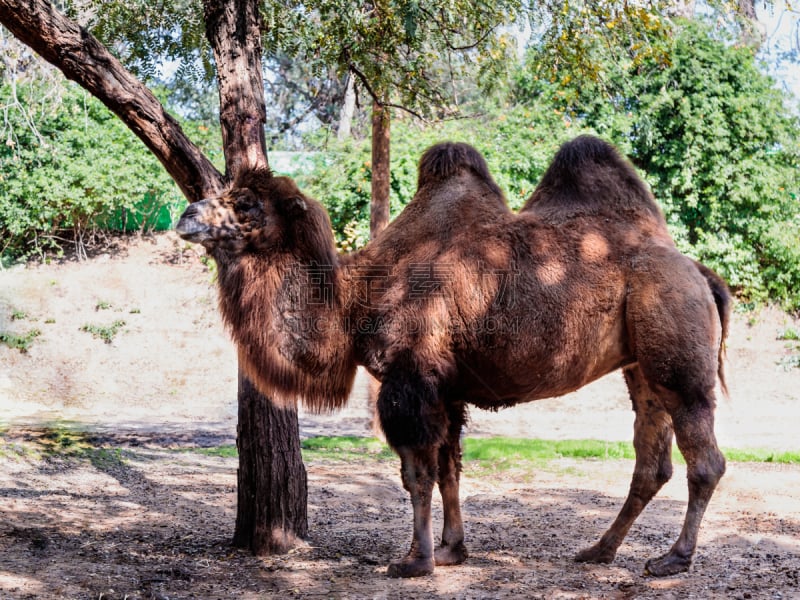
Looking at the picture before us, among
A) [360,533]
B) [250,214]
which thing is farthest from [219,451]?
[250,214]

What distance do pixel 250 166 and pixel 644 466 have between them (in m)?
3.24

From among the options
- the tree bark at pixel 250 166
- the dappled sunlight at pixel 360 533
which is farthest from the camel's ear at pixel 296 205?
the dappled sunlight at pixel 360 533

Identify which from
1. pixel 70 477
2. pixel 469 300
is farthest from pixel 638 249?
pixel 70 477

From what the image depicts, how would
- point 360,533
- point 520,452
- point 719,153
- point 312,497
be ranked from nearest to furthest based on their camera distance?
point 360,533, point 312,497, point 520,452, point 719,153

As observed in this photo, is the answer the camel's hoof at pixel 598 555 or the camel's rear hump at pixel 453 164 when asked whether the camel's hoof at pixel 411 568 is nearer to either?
the camel's hoof at pixel 598 555

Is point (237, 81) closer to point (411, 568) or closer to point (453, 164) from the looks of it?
point (453, 164)

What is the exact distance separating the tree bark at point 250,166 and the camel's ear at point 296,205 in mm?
513

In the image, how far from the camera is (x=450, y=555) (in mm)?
5758

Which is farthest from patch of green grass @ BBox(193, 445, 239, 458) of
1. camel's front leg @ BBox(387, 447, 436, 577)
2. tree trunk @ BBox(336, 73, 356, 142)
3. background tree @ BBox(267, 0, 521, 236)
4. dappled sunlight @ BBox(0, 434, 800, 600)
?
tree trunk @ BBox(336, 73, 356, 142)

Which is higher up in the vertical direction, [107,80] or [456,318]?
[107,80]

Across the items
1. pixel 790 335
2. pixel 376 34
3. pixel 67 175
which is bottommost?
pixel 790 335

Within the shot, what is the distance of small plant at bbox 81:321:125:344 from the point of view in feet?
58.3

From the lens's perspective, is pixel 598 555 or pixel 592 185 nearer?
pixel 598 555

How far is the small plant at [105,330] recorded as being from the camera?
1777cm
